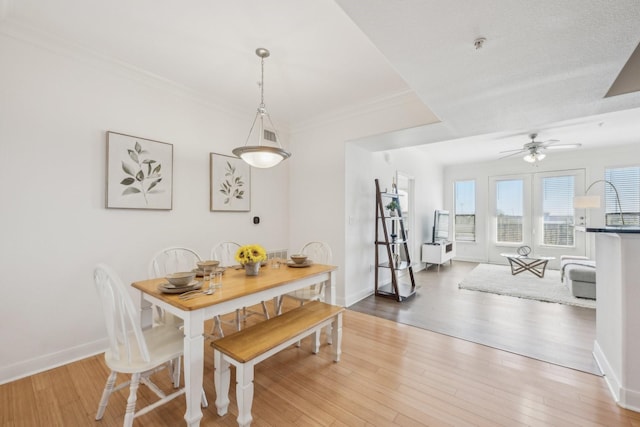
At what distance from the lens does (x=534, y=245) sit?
648 centimetres

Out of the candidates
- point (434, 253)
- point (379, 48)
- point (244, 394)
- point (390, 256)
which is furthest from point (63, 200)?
point (434, 253)

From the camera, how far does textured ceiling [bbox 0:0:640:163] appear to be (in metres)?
1.34

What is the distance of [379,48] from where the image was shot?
1.58m

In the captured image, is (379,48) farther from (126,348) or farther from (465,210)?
(465,210)

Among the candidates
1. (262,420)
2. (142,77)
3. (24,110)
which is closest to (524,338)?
(262,420)

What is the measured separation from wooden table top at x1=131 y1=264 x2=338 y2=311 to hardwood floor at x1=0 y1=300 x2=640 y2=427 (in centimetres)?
78

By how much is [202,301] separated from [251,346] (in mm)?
428

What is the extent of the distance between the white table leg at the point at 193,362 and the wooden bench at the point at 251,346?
0.53 ft

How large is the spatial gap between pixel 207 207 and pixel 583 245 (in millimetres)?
8035

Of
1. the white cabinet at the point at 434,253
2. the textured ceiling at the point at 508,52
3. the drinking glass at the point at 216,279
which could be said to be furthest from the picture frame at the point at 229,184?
the white cabinet at the point at 434,253

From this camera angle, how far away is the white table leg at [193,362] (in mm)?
1461

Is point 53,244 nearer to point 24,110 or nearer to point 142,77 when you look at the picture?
point 24,110

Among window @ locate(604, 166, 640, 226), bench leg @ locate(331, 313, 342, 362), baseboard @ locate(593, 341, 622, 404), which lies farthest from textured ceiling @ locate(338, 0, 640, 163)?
window @ locate(604, 166, 640, 226)

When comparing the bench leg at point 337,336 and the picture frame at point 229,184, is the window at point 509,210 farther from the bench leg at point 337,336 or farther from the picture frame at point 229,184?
the picture frame at point 229,184
